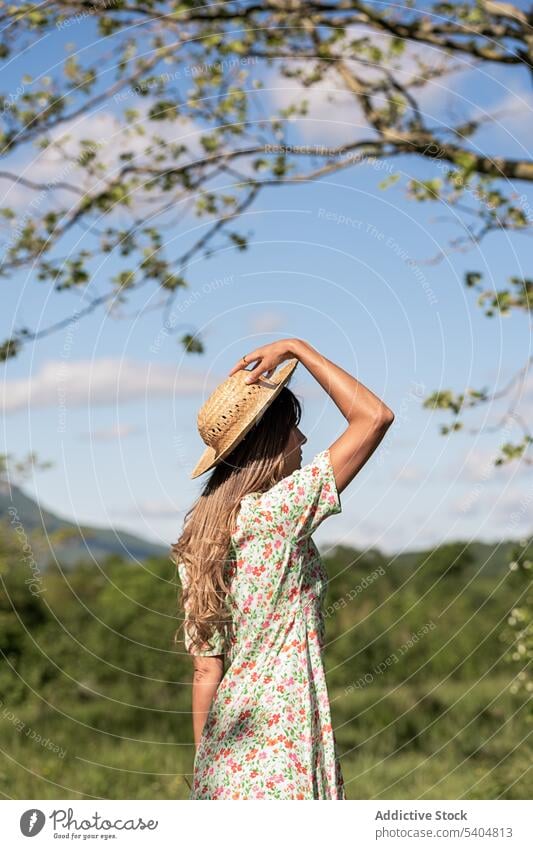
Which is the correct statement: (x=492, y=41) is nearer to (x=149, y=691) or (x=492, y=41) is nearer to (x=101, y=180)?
(x=101, y=180)

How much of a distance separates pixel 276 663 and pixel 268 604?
7.2 inches

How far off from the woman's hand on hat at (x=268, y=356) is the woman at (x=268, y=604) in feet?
0.25

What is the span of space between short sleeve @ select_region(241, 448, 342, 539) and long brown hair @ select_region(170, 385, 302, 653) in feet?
0.43

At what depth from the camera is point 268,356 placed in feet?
12.6

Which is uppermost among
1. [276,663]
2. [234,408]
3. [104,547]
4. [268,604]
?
[104,547]

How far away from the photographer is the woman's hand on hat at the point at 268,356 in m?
3.80

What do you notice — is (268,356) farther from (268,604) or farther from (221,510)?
(268,604)

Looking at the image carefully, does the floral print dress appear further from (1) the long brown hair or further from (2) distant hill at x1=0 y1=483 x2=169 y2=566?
(2) distant hill at x1=0 y1=483 x2=169 y2=566
